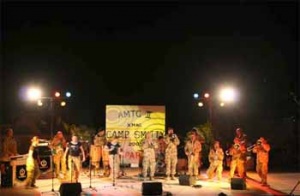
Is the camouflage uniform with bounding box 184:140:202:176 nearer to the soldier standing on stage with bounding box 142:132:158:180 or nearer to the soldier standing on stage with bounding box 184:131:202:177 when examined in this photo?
the soldier standing on stage with bounding box 184:131:202:177

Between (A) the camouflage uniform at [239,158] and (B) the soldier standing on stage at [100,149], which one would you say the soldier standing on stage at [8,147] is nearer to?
(B) the soldier standing on stage at [100,149]

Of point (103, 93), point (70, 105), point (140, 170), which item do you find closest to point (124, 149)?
point (140, 170)

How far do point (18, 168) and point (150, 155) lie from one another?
468cm

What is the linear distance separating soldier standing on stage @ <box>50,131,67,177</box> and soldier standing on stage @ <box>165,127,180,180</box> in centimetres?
380

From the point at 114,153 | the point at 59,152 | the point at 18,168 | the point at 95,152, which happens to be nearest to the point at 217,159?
the point at 114,153

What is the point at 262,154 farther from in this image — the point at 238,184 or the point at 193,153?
the point at 193,153

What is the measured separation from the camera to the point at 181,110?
141ft

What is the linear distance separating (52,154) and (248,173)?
852 centimetres

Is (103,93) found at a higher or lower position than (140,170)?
higher

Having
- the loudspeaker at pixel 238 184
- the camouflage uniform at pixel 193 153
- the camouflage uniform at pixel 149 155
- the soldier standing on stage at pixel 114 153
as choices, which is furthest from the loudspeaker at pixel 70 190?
the camouflage uniform at pixel 193 153

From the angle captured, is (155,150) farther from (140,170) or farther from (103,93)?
(103,93)

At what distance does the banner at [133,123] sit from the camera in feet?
74.3

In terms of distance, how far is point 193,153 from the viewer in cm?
1980

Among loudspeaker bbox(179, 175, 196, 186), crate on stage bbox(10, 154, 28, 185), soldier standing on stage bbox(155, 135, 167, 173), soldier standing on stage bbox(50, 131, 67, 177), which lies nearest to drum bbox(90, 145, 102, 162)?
soldier standing on stage bbox(50, 131, 67, 177)
